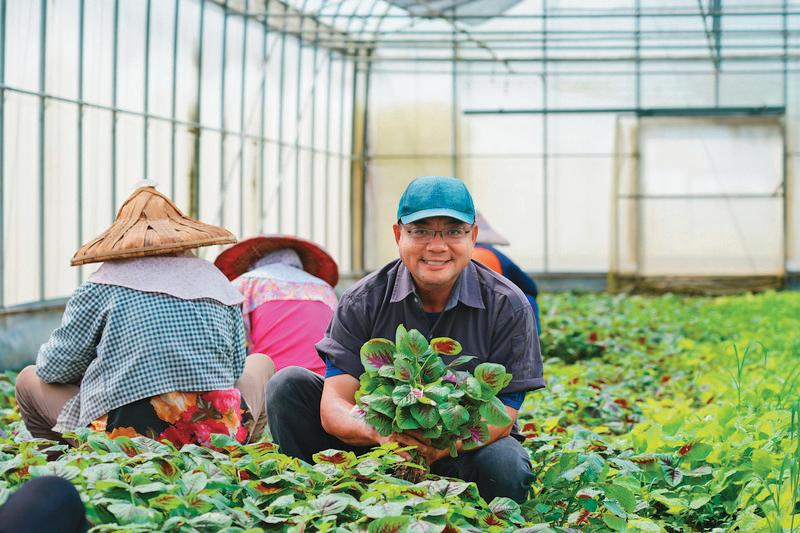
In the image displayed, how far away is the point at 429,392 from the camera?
9.59ft

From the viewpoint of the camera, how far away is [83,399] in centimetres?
371

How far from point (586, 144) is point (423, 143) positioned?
232 centimetres

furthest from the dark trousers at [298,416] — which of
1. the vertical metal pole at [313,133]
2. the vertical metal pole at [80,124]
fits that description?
the vertical metal pole at [313,133]

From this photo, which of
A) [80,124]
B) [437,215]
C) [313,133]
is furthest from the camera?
[313,133]

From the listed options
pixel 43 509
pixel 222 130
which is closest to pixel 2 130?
pixel 222 130

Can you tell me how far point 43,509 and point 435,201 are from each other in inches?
59.3

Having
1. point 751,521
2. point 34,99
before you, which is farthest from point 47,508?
point 34,99

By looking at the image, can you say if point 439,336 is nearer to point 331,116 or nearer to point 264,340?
point 264,340

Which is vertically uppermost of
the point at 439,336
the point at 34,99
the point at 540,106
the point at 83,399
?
the point at 540,106

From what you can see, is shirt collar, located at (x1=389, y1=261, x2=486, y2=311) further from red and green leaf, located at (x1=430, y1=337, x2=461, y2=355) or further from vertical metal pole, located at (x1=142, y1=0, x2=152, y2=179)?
vertical metal pole, located at (x1=142, y1=0, x2=152, y2=179)

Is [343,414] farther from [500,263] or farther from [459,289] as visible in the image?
[500,263]

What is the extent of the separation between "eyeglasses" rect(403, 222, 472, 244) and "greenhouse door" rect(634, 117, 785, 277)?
12747mm

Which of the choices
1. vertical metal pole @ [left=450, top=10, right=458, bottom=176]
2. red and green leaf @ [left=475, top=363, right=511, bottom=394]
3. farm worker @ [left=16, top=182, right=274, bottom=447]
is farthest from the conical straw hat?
vertical metal pole @ [left=450, top=10, right=458, bottom=176]

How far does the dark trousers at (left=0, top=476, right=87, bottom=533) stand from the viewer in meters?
2.04
